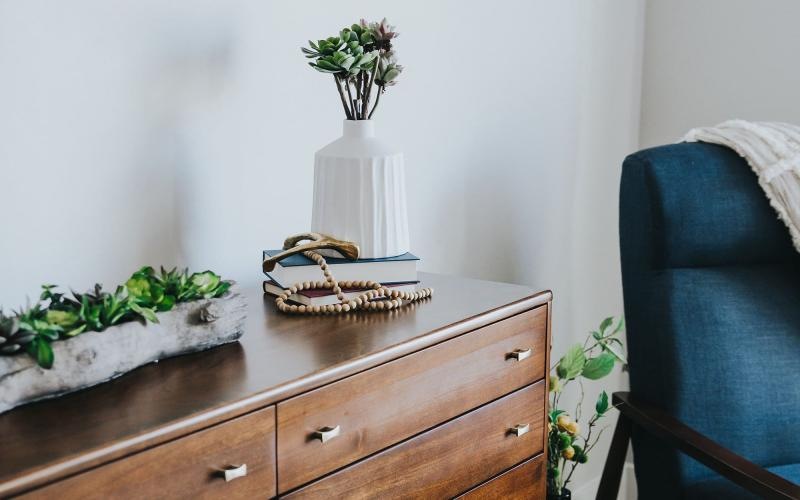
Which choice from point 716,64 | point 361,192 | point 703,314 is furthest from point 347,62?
point 716,64

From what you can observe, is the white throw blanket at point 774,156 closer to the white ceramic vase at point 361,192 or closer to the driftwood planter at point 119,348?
the white ceramic vase at point 361,192

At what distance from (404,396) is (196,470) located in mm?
324

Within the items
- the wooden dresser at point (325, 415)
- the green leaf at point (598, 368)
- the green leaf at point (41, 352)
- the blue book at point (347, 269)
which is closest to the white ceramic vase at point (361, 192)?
the blue book at point (347, 269)

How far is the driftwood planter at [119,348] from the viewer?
2.61 feet

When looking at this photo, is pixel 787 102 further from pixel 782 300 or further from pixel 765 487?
pixel 765 487

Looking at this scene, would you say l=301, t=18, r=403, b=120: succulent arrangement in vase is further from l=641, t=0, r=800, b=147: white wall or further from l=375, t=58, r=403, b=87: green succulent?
l=641, t=0, r=800, b=147: white wall

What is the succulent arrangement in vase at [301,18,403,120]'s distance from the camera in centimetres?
127

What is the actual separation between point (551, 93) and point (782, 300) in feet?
2.36

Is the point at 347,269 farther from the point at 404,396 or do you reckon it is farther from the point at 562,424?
the point at 562,424

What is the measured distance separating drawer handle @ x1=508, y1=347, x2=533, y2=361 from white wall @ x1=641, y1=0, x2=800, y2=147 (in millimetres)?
1320

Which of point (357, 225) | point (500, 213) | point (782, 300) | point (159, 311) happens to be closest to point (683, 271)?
point (782, 300)

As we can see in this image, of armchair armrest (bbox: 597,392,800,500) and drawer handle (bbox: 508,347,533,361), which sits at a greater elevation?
drawer handle (bbox: 508,347,533,361)

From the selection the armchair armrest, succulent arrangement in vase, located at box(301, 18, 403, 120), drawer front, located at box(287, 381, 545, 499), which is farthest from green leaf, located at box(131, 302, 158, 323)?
the armchair armrest

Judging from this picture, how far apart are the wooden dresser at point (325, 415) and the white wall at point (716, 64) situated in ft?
4.13
